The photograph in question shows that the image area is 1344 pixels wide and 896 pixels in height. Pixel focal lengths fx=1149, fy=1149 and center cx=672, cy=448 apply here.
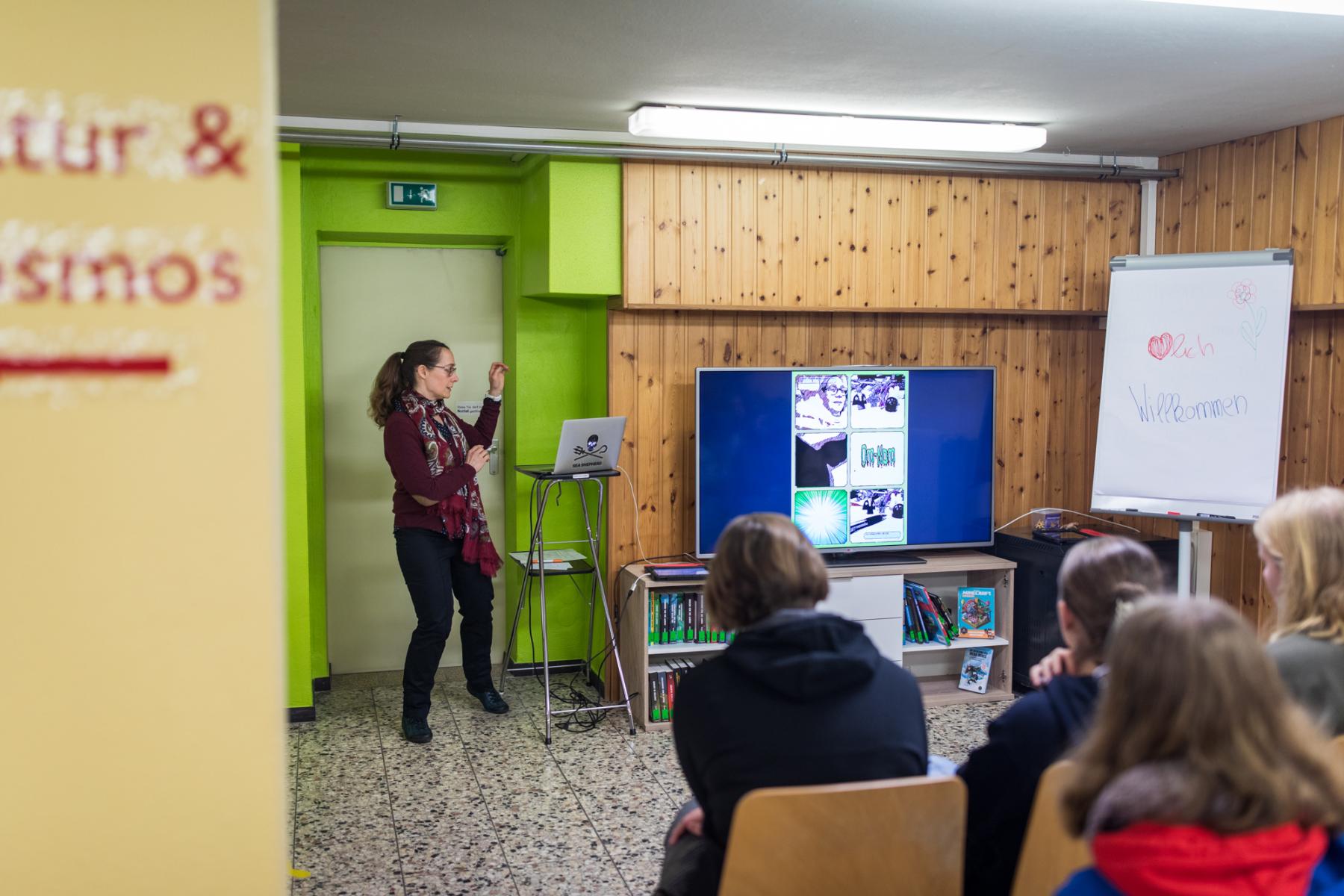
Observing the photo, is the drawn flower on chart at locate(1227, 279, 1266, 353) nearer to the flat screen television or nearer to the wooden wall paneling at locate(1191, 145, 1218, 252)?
the wooden wall paneling at locate(1191, 145, 1218, 252)

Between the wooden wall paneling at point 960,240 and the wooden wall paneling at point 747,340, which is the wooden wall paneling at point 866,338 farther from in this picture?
the wooden wall paneling at point 747,340

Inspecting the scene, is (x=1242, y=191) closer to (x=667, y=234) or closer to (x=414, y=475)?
(x=667, y=234)

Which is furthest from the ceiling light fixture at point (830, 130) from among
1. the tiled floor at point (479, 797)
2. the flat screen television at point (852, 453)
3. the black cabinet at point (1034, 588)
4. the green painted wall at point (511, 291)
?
the tiled floor at point (479, 797)

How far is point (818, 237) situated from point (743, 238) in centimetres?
34

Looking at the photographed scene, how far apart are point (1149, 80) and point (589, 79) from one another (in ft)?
6.11

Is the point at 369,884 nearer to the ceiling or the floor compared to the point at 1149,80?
nearer to the floor

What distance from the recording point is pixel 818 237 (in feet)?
16.0

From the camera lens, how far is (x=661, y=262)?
4715mm

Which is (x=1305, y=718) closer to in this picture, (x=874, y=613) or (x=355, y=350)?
(x=874, y=613)

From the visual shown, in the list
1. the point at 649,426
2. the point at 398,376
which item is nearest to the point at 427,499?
the point at 398,376

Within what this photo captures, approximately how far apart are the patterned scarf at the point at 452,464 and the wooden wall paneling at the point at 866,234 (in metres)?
1.80

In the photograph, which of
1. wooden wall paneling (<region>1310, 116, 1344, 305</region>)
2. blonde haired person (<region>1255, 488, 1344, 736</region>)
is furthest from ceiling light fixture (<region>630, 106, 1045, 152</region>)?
blonde haired person (<region>1255, 488, 1344, 736</region>)

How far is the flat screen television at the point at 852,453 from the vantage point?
15.7 feet

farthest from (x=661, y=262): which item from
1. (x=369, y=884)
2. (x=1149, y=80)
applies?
(x=369, y=884)
